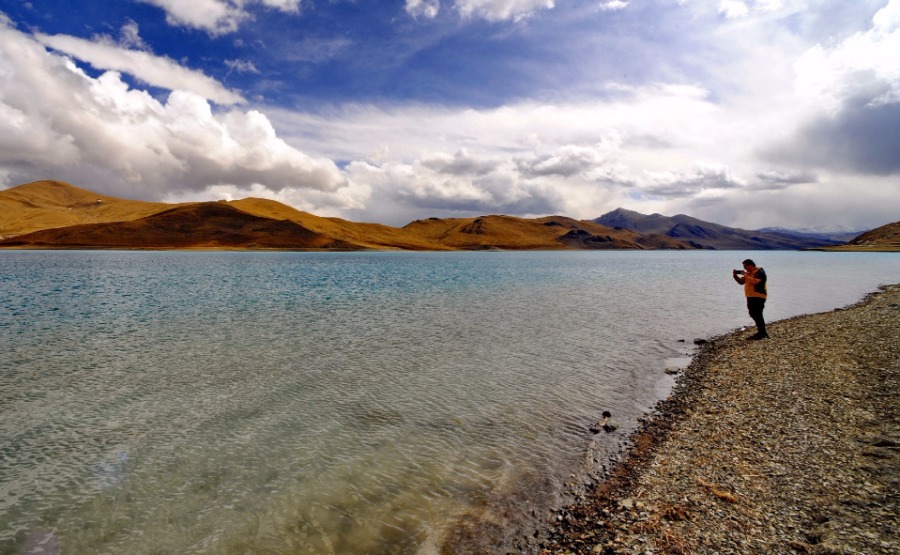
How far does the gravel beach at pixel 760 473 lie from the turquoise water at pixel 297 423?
122cm

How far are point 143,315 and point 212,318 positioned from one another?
4767 mm

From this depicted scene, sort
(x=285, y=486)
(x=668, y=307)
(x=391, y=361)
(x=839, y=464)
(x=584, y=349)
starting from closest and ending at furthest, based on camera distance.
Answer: (x=839, y=464) < (x=285, y=486) < (x=391, y=361) < (x=584, y=349) < (x=668, y=307)

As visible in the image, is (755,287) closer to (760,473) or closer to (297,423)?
(760,473)

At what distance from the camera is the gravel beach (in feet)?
20.6

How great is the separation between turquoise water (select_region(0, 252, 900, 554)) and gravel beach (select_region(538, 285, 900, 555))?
4.01 ft

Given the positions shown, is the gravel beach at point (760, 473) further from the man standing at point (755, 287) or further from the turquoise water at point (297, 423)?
the man standing at point (755, 287)

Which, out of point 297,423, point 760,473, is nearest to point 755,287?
point 760,473

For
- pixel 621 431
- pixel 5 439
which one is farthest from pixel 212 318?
pixel 621 431

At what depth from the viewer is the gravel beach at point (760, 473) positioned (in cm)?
629

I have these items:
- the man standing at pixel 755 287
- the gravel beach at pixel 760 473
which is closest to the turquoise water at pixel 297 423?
the gravel beach at pixel 760 473

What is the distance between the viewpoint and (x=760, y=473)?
819cm

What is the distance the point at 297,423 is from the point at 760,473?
10.9m

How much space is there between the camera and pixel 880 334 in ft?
63.1

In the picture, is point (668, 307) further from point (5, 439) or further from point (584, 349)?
point (5, 439)
